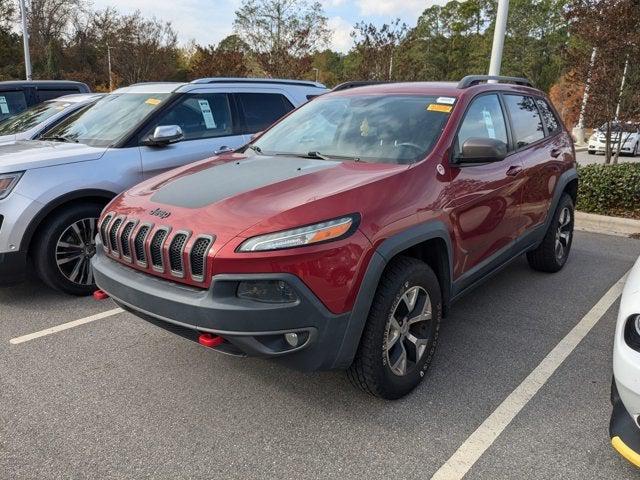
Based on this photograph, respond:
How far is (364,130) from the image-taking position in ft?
11.8

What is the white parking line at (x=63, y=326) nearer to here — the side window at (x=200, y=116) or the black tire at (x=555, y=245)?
the side window at (x=200, y=116)

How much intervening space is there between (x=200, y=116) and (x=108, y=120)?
2.90 ft

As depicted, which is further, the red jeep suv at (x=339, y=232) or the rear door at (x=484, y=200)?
the rear door at (x=484, y=200)

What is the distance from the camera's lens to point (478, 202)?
3441 millimetres

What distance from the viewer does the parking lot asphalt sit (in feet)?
8.11

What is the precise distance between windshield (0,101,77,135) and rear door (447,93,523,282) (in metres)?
5.70

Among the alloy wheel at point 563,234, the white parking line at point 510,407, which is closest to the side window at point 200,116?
the alloy wheel at point 563,234

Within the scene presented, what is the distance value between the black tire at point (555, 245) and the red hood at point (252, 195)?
2.58 metres

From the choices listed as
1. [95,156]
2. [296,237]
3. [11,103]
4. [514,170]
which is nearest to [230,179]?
[296,237]

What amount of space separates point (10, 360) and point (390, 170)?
2.70 meters

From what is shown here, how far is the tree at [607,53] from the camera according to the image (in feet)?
27.9

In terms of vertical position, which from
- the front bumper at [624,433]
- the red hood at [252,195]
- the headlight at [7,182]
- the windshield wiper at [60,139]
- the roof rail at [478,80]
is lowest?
the front bumper at [624,433]

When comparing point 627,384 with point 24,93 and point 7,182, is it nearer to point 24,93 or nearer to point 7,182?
point 7,182

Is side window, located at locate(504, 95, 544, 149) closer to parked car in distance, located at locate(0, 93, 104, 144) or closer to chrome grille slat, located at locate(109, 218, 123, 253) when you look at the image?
chrome grille slat, located at locate(109, 218, 123, 253)
